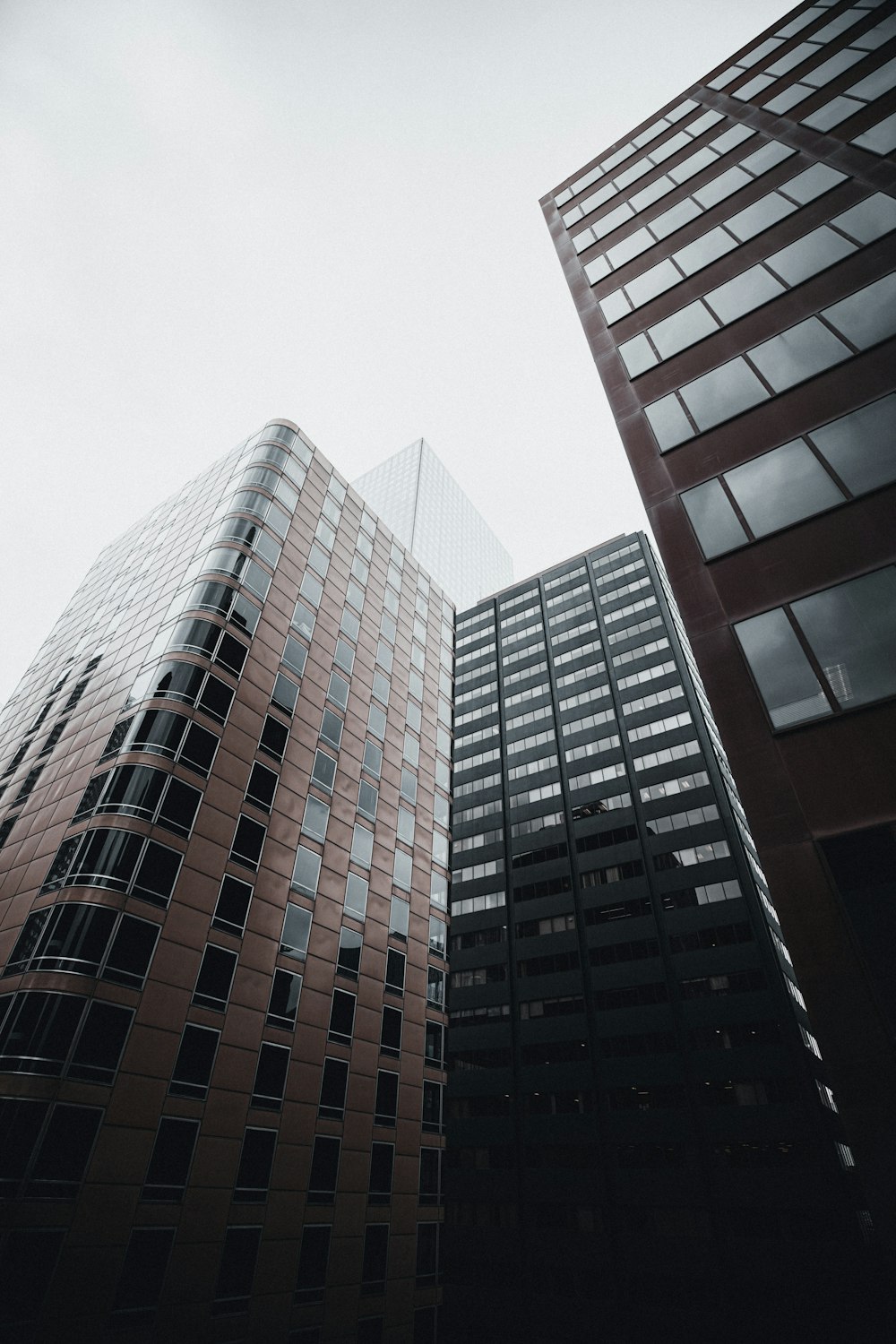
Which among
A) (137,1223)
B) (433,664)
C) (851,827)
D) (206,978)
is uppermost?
(433,664)

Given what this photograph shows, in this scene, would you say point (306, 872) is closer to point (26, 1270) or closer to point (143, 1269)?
point (143, 1269)

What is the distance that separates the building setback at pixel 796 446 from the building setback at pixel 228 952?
743 inches

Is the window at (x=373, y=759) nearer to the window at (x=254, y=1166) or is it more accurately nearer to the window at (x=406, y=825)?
the window at (x=406, y=825)

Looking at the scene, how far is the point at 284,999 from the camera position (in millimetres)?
23984

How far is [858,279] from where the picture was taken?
13.0m

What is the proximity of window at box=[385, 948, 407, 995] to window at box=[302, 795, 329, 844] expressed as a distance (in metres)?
6.85

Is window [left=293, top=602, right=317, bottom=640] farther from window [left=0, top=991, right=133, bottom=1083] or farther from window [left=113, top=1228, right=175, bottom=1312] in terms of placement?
window [left=113, top=1228, right=175, bottom=1312]

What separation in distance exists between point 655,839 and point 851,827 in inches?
2088

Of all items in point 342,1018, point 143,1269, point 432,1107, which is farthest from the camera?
point 432,1107

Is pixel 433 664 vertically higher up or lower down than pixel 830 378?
higher up

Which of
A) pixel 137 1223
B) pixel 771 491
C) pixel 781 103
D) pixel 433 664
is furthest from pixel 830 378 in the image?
pixel 433 664

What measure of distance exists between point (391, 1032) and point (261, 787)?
12.8 meters

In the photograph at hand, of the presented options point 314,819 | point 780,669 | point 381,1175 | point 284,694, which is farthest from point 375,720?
point 780,669

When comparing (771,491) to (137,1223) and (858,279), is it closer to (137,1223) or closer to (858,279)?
(858,279)
